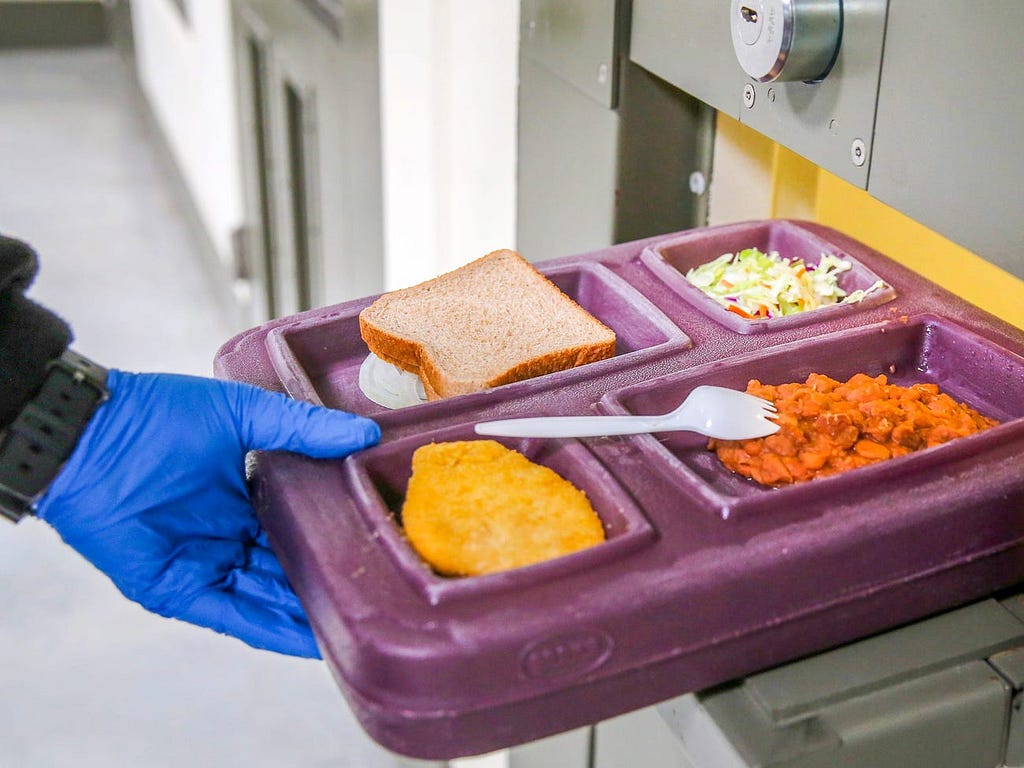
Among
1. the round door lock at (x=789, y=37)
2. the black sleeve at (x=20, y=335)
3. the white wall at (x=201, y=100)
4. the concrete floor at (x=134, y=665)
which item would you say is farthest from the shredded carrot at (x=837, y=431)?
the white wall at (x=201, y=100)

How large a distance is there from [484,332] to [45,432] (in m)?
0.45

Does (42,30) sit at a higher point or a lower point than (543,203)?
lower

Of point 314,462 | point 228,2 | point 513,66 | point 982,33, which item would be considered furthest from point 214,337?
point 982,33

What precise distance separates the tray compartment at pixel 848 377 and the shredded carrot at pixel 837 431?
0.03 meters

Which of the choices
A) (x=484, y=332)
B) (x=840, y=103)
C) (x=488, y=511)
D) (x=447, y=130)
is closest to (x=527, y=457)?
(x=488, y=511)

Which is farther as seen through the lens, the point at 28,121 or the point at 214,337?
the point at 28,121

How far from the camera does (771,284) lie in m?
1.30

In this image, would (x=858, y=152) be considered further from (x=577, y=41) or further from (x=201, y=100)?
(x=201, y=100)

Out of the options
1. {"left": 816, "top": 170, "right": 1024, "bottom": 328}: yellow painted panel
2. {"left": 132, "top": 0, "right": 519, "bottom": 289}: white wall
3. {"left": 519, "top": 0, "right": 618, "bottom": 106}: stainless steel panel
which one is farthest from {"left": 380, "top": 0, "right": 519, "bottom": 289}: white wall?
{"left": 816, "top": 170, "right": 1024, "bottom": 328}: yellow painted panel

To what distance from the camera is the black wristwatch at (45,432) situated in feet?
3.63

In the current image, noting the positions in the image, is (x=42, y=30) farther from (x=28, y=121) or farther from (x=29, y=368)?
(x=29, y=368)

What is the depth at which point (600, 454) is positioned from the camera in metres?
1.02

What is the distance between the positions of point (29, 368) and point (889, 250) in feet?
3.63

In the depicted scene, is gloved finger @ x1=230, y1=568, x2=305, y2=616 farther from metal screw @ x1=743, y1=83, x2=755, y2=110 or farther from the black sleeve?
metal screw @ x1=743, y1=83, x2=755, y2=110
